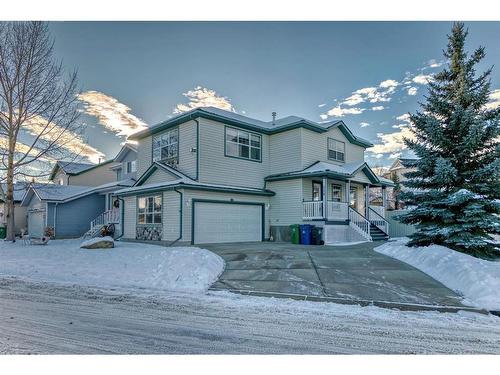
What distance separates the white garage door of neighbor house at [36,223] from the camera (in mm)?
22891

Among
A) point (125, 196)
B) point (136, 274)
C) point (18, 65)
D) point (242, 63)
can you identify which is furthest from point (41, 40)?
point (136, 274)

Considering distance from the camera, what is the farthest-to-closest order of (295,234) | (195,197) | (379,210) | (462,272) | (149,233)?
(379,210)
(149,233)
(295,234)
(195,197)
(462,272)

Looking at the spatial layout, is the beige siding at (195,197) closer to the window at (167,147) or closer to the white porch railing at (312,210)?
the white porch railing at (312,210)

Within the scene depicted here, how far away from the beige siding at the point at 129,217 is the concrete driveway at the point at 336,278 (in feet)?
27.2

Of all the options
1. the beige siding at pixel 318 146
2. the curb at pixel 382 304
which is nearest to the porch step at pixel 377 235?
the beige siding at pixel 318 146

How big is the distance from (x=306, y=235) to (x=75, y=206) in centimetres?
1567

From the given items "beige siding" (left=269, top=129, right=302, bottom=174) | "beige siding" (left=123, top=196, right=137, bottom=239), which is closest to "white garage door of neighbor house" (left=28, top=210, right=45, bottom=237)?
"beige siding" (left=123, top=196, right=137, bottom=239)

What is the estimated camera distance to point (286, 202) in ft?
58.4

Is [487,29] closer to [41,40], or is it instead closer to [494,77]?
[494,77]

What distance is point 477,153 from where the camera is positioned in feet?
35.4

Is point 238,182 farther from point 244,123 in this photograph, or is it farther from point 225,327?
point 225,327

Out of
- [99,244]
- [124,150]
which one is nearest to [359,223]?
[99,244]

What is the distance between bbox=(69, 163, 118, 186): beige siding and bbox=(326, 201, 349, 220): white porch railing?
68.8 ft
